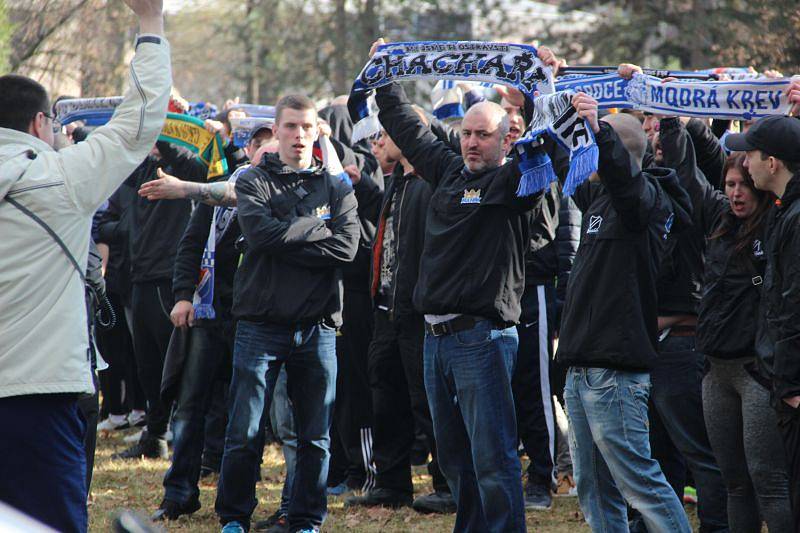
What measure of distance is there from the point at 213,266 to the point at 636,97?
2.92 meters

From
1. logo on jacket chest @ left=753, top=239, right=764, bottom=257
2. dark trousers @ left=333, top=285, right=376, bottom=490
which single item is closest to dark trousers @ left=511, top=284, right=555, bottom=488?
dark trousers @ left=333, top=285, right=376, bottom=490

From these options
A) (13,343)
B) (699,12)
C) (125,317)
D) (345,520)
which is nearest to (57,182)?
(13,343)

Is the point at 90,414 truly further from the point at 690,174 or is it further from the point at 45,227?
the point at 690,174

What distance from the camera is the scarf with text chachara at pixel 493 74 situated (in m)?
5.37

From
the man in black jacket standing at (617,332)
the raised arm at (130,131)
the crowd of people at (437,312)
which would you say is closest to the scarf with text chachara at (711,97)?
the crowd of people at (437,312)

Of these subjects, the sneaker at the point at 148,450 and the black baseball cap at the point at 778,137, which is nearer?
the black baseball cap at the point at 778,137

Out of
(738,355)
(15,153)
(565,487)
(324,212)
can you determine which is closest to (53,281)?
(15,153)

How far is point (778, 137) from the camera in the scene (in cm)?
500

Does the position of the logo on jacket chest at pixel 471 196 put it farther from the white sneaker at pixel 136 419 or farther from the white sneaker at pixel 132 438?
the white sneaker at pixel 136 419

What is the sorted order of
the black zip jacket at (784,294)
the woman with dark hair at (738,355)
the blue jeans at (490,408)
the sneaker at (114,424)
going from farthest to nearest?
1. the sneaker at (114,424)
2. the blue jeans at (490,408)
3. the woman with dark hair at (738,355)
4. the black zip jacket at (784,294)

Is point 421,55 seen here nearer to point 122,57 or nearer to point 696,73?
point 696,73

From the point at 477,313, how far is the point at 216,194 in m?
1.98

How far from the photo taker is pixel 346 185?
698 centimetres

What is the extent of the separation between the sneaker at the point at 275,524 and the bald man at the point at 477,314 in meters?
1.28
